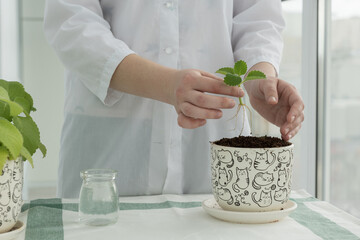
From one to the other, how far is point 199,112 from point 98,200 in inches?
9.4

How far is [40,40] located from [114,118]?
9.59 feet

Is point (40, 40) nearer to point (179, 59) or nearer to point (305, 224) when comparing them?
point (179, 59)

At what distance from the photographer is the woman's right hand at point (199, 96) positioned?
821 millimetres

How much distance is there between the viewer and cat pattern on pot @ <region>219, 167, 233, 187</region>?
0.81 m

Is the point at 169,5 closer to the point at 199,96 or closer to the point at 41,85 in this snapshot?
the point at 199,96

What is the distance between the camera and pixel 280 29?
1.29 m

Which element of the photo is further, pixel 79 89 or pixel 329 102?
pixel 329 102

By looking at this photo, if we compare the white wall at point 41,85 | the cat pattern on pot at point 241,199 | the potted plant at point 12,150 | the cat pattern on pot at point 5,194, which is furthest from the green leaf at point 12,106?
the white wall at point 41,85

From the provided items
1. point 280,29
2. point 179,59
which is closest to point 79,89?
point 179,59

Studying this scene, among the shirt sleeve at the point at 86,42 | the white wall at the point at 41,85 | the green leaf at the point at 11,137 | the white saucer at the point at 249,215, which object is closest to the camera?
the green leaf at the point at 11,137

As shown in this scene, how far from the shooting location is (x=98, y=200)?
2.66 ft

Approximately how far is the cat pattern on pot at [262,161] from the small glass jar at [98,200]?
26cm

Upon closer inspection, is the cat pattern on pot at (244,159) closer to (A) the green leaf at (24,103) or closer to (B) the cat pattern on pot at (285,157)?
(B) the cat pattern on pot at (285,157)

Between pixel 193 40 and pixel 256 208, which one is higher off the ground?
pixel 193 40
